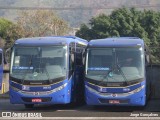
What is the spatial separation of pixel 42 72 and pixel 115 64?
9.87 feet

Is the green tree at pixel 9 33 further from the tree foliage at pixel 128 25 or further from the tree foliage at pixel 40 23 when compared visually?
the tree foliage at pixel 128 25

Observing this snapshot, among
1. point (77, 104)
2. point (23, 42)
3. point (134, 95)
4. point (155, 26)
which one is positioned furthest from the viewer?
point (155, 26)

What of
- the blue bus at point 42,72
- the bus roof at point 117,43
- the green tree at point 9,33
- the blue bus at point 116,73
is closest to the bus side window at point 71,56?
the blue bus at point 42,72

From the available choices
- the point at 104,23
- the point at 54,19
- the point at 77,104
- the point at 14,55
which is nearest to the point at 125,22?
the point at 104,23

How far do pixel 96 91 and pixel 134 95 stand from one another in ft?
5.02

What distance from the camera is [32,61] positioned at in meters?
18.7

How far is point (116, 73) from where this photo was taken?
18.3 m

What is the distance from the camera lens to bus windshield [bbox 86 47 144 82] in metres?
18.2

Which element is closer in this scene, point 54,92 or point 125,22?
point 54,92

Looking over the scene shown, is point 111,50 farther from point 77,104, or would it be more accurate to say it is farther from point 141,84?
point 77,104

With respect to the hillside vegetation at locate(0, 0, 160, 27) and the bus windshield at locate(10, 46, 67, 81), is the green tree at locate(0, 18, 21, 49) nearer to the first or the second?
the bus windshield at locate(10, 46, 67, 81)

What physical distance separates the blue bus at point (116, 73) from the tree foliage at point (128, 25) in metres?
34.3

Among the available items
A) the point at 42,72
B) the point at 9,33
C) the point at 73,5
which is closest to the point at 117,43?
the point at 42,72

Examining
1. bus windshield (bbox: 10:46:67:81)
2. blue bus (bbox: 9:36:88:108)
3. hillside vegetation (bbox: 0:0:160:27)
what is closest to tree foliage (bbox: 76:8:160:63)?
blue bus (bbox: 9:36:88:108)
